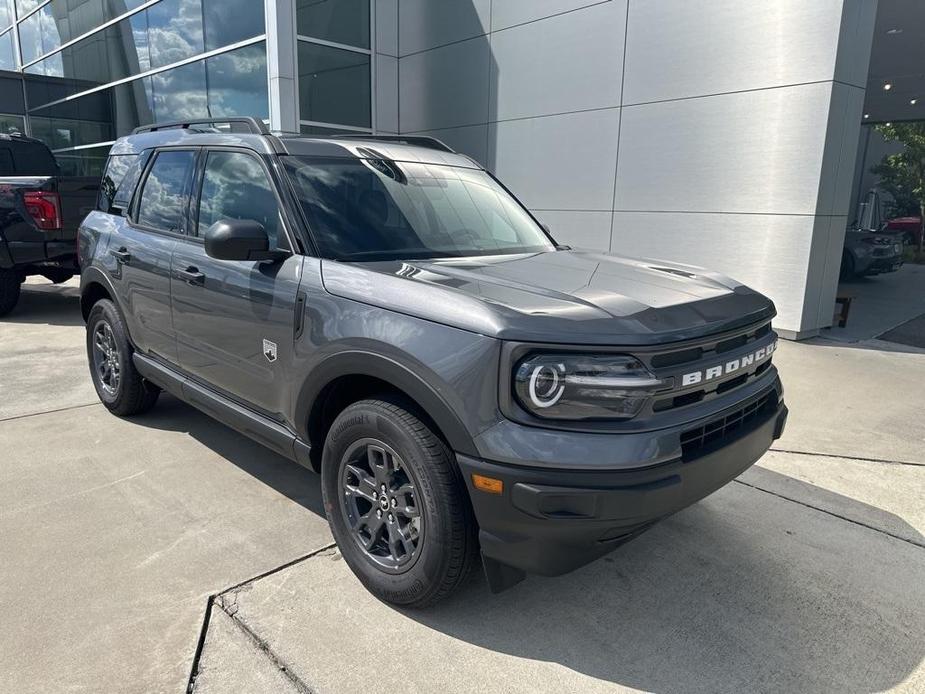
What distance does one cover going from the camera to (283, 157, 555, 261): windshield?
10.2 ft

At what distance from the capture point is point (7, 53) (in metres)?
22.2

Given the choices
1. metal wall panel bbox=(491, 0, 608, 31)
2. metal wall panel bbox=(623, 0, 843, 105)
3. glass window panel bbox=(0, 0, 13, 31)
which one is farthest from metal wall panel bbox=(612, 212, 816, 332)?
glass window panel bbox=(0, 0, 13, 31)

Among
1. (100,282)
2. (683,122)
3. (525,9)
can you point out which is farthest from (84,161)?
(683,122)

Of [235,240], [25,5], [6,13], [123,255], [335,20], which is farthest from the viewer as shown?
[6,13]

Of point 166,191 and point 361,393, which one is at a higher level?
point 166,191

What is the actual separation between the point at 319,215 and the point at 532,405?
4.94 ft

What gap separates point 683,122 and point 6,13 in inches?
931

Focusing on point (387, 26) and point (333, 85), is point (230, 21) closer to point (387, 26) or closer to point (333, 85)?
point (333, 85)

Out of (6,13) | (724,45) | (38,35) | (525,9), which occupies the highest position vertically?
(6,13)

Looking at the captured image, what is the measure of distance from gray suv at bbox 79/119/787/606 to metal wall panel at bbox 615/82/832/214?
4.92 meters

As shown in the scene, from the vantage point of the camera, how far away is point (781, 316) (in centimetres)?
777

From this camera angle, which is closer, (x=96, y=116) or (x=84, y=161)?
(x=96, y=116)

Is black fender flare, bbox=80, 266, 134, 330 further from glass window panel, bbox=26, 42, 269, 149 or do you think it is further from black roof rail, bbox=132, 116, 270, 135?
glass window panel, bbox=26, 42, 269, 149

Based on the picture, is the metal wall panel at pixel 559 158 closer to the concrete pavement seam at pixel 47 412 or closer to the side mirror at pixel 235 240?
the concrete pavement seam at pixel 47 412
